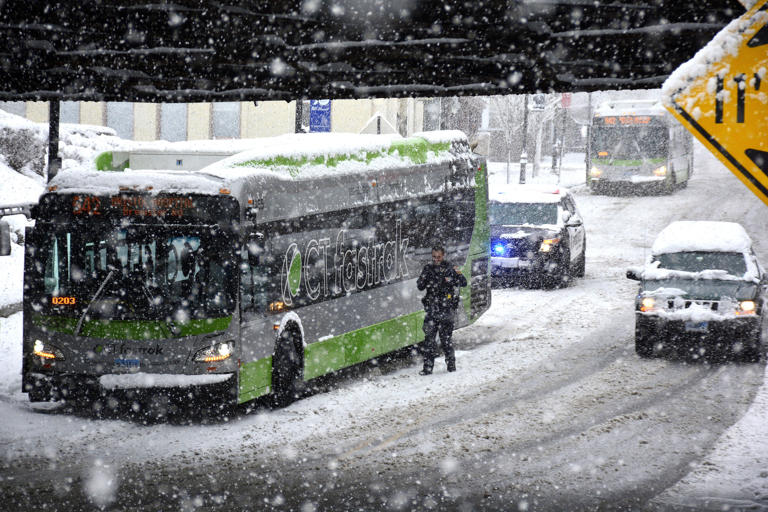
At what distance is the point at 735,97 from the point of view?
563 centimetres

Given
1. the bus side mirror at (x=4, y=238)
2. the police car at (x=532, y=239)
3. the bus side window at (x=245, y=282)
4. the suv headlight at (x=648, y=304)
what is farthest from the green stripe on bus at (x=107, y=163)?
the police car at (x=532, y=239)

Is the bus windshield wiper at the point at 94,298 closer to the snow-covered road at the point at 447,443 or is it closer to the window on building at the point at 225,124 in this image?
the snow-covered road at the point at 447,443

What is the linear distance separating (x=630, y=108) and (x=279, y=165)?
108 ft

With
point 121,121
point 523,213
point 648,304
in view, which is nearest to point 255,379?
point 648,304

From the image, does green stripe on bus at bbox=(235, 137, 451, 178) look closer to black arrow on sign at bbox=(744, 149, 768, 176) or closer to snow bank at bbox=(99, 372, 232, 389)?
snow bank at bbox=(99, 372, 232, 389)

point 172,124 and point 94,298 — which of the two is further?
point 172,124

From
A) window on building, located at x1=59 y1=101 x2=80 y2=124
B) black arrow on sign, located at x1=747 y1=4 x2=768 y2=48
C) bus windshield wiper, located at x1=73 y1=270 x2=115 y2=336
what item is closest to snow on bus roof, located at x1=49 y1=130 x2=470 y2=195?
bus windshield wiper, located at x1=73 y1=270 x2=115 y2=336

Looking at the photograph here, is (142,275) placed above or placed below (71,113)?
below

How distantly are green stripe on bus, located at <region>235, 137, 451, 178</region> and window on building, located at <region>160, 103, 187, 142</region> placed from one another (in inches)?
1206

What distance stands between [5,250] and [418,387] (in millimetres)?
5402

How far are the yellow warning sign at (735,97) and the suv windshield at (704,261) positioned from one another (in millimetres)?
11645

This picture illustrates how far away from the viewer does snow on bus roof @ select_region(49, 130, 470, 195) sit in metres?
12.7

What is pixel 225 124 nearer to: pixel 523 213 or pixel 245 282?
pixel 523 213

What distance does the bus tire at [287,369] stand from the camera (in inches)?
534
